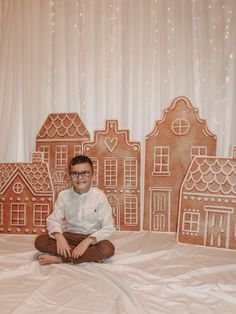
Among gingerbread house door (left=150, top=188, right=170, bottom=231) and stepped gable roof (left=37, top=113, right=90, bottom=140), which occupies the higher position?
stepped gable roof (left=37, top=113, right=90, bottom=140)

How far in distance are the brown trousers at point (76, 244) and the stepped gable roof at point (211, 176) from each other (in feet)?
2.24

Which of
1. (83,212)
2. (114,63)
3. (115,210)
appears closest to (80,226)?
(83,212)

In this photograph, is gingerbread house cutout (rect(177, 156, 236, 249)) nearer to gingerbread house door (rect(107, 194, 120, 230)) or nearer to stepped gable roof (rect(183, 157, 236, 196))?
stepped gable roof (rect(183, 157, 236, 196))

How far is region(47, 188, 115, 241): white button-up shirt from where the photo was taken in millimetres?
1886

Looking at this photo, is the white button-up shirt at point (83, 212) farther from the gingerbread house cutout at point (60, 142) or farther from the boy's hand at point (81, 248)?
the gingerbread house cutout at point (60, 142)

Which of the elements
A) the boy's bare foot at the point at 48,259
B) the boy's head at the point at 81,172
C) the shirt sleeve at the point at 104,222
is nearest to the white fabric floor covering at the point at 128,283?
the boy's bare foot at the point at 48,259

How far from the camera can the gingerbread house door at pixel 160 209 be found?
7.52ft

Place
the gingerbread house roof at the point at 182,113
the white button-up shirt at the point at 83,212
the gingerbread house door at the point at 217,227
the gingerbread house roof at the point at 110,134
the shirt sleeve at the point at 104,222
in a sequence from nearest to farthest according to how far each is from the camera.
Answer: the shirt sleeve at the point at 104,222 → the white button-up shirt at the point at 83,212 → the gingerbread house door at the point at 217,227 → the gingerbread house roof at the point at 182,113 → the gingerbread house roof at the point at 110,134

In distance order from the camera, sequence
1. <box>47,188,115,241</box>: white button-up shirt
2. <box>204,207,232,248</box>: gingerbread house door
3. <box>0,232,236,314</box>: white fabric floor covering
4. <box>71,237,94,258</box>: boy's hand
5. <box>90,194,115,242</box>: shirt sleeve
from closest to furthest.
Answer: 1. <box>0,232,236,314</box>: white fabric floor covering
2. <box>71,237,94,258</box>: boy's hand
3. <box>90,194,115,242</box>: shirt sleeve
4. <box>47,188,115,241</box>: white button-up shirt
5. <box>204,207,232,248</box>: gingerbread house door

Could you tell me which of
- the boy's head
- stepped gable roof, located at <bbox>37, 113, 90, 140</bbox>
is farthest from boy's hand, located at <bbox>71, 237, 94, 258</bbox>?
stepped gable roof, located at <bbox>37, 113, 90, 140</bbox>

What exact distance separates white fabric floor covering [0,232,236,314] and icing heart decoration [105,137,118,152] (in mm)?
706

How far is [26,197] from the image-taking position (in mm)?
2348

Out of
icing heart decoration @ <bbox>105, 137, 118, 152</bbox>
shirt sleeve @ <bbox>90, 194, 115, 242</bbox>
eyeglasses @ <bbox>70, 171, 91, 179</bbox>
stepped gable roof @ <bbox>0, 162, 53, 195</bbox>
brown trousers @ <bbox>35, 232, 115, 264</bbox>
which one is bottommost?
brown trousers @ <bbox>35, 232, 115, 264</bbox>

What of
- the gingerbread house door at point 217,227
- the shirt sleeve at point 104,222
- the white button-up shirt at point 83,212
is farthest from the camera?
the gingerbread house door at point 217,227
